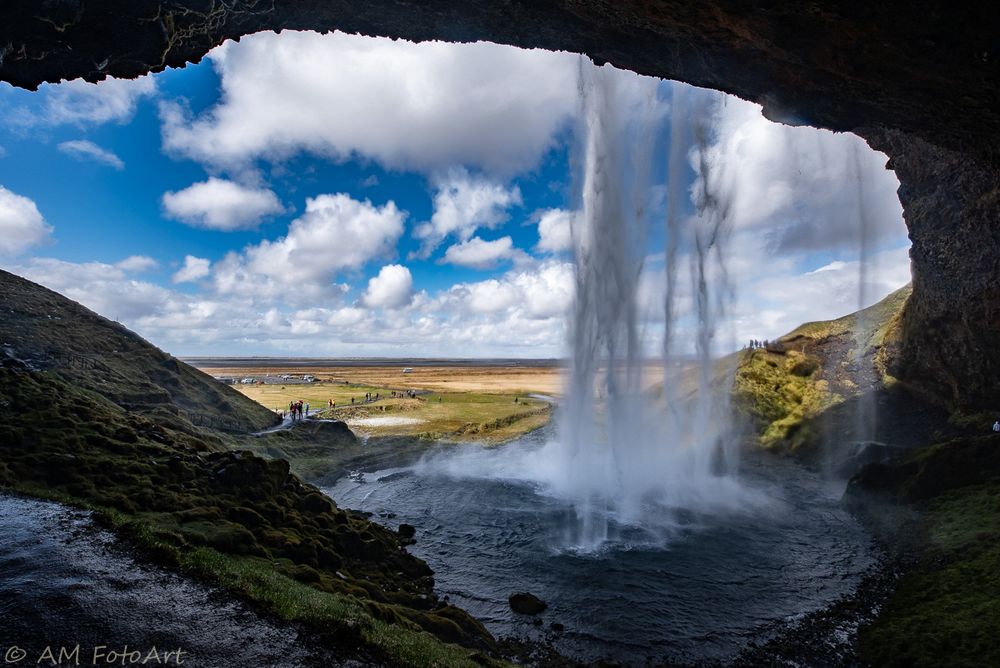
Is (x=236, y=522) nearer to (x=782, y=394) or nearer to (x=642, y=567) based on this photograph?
(x=642, y=567)

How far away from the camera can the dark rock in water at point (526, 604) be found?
18531 mm

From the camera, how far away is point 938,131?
55.9ft

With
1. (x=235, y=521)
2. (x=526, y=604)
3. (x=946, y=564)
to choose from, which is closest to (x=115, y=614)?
(x=235, y=521)

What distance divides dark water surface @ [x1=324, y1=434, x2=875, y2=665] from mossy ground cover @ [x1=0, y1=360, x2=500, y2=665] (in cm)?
336

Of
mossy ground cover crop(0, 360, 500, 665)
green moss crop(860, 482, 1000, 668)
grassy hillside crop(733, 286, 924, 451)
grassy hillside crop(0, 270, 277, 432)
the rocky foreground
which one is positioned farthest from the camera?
grassy hillside crop(733, 286, 924, 451)

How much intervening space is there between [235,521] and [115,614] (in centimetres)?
990

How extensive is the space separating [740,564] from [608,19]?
2440cm

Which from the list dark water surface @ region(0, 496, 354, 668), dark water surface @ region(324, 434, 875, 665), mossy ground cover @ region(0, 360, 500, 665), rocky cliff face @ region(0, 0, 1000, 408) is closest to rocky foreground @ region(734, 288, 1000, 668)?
dark water surface @ region(324, 434, 875, 665)

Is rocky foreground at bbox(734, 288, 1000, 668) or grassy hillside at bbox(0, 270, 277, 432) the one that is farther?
grassy hillside at bbox(0, 270, 277, 432)

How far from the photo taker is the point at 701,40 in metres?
15.6

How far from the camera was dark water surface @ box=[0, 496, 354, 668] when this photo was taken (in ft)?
28.1

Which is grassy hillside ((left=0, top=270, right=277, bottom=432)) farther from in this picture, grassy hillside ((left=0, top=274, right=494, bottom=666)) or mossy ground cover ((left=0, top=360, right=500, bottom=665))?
mossy ground cover ((left=0, top=360, right=500, bottom=665))

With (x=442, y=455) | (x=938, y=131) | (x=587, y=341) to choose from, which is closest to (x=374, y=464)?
(x=442, y=455)

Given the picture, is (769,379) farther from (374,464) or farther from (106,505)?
(106,505)
